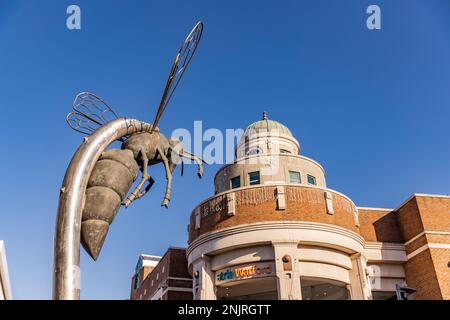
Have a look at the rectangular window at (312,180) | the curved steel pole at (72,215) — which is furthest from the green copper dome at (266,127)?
the curved steel pole at (72,215)

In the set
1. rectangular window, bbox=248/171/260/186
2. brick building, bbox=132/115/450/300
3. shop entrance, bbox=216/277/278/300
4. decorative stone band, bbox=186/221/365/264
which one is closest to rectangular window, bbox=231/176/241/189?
brick building, bbox=132/115/450/300

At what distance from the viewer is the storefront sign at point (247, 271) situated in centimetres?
2266

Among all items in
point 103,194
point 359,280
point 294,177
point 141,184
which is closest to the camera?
point 103,194

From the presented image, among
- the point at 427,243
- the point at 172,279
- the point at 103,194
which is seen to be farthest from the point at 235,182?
the point at 103,194

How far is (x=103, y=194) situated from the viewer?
6594mm

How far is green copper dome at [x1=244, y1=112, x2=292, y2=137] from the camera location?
3244 cm

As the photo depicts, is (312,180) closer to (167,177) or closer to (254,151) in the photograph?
(254,151)

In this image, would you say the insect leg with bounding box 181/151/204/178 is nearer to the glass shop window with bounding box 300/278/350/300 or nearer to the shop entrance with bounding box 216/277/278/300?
the shop entrance with bounding box 216/277/278/300

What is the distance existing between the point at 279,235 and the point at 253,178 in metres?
5.97

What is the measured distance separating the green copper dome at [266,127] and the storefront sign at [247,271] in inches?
470

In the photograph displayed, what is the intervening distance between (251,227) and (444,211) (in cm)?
1281

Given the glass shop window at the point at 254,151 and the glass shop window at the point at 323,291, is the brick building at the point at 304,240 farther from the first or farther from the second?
the glass shop window at the point at 254,151

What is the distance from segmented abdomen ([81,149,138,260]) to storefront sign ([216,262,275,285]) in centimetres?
1673
